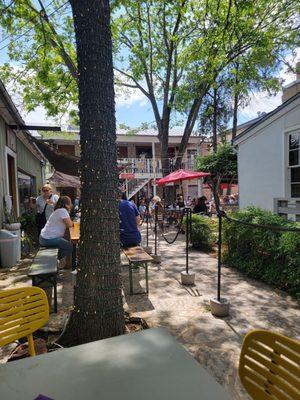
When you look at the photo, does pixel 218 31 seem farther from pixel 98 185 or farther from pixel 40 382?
pixel 40 382

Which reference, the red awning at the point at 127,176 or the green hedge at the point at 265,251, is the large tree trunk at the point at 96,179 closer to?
the green hedge at the point at 265,251

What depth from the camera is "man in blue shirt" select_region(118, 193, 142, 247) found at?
→ 19.3 ft

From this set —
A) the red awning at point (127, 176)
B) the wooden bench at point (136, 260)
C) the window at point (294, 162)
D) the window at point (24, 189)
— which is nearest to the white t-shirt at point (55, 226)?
the wooden bench at point (136, 260)

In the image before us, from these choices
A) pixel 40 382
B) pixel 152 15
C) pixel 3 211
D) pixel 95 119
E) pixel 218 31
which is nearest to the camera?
pixel 40 382

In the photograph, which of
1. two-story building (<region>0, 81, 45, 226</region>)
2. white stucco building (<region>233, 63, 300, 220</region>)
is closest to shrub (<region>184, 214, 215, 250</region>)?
white stucco building (<region>233, 63, 300, 220</region>)

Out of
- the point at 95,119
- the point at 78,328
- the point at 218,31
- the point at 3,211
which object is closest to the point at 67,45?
the point at 218,31

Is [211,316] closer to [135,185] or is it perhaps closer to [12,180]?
[12,180]

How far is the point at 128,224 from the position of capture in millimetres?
5941

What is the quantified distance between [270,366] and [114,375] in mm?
671

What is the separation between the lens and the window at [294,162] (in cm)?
956

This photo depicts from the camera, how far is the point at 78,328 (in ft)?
9.86

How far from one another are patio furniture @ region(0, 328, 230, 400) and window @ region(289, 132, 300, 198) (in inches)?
362

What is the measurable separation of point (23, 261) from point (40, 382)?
671 centimetres

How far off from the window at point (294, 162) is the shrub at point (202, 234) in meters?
2.92
